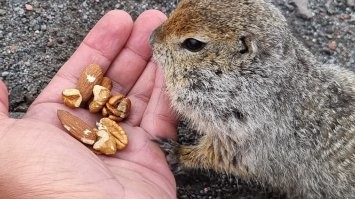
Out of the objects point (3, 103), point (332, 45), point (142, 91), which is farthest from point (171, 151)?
point (332, 45)

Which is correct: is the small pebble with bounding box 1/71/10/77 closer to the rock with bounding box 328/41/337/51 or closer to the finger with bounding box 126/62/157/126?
the finger with bounding box 126/62/157/126

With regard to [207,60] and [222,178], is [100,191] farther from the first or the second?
[222,178]

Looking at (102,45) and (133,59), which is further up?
(102,45)

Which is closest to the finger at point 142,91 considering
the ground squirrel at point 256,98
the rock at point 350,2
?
the ground squirrel at point 256,98

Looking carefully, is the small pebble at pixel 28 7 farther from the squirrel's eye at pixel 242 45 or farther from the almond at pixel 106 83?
the squirrel's eye at pixel 242 45

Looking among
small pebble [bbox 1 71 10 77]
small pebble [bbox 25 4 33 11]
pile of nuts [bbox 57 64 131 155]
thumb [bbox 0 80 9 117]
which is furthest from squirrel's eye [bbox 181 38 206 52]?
small pebble [bbox 25 4 33 11]

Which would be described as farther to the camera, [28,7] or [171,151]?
[28,7]

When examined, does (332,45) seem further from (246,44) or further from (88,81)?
(88,81)
